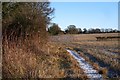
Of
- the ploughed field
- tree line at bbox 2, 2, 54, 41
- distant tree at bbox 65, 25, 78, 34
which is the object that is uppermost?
distant tree at bbox 65, 25, 78, 34

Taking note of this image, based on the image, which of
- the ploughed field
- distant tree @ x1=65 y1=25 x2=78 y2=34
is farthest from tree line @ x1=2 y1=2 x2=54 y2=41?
distant tree @ x1=65 y1=25 x2=78 y2=34

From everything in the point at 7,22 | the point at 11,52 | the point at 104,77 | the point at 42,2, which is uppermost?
the point at 42,2

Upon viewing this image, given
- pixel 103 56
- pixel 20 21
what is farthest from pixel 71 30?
pixel 20 21

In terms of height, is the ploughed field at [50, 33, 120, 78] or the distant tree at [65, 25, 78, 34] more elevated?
the distant tree at [65, 25, 78, 34]

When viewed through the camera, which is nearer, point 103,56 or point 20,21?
point 20,21

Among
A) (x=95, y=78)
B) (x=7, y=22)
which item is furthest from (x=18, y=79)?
(x=7, y=22)

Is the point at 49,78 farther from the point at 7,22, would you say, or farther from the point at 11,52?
the point at 7,22

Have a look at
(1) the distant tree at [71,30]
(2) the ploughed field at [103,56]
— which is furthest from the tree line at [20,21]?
(1) the distant tree at [71,30]

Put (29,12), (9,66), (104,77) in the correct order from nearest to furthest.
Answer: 1. (9,66)
2. (104,77)
3. (29,12)

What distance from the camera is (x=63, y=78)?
11562 millimetres

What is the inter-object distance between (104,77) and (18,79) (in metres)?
4.18

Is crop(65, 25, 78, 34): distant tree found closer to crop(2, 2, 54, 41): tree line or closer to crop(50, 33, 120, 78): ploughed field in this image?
crop(50, 33, 120, 78): ploughed field

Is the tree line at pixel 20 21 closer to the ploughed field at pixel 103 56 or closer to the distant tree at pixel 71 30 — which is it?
the ploughed field at pixel 103 56

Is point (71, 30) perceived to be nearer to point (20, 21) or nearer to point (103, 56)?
point (103, 56)
